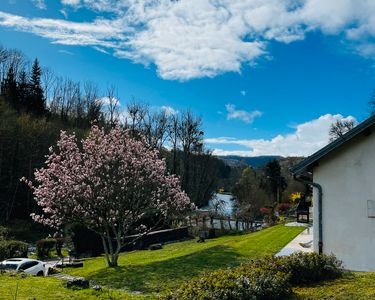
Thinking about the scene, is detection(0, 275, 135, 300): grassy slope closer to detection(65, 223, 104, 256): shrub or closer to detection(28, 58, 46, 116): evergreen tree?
detection(65, 223, 104, 256): shrub

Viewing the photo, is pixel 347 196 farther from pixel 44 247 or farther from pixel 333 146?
pixel 44 247

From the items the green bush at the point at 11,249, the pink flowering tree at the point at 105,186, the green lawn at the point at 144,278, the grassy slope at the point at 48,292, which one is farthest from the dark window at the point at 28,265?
the grassy slope at the point at 48,292

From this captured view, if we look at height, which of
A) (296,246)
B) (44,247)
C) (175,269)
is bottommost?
(44,247)

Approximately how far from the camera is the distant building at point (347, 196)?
11078 millimetres

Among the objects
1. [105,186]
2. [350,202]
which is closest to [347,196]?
[350,202]

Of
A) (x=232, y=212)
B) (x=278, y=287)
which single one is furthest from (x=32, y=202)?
(x=278, y=287)

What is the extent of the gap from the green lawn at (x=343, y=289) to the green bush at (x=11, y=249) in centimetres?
2113

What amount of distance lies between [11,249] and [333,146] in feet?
70.3

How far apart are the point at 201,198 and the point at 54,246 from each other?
2963 cm

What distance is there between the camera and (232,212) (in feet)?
144

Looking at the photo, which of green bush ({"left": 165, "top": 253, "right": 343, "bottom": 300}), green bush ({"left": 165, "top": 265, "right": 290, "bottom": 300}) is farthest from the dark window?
green bush ({"left": 165, "top": 265, "right": 290, "bottom": 300})

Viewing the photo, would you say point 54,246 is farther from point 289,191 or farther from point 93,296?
point 289,191

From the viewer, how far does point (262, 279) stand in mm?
6902

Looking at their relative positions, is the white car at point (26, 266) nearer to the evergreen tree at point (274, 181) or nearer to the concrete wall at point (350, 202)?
the concrete wall at point (350, 202)
